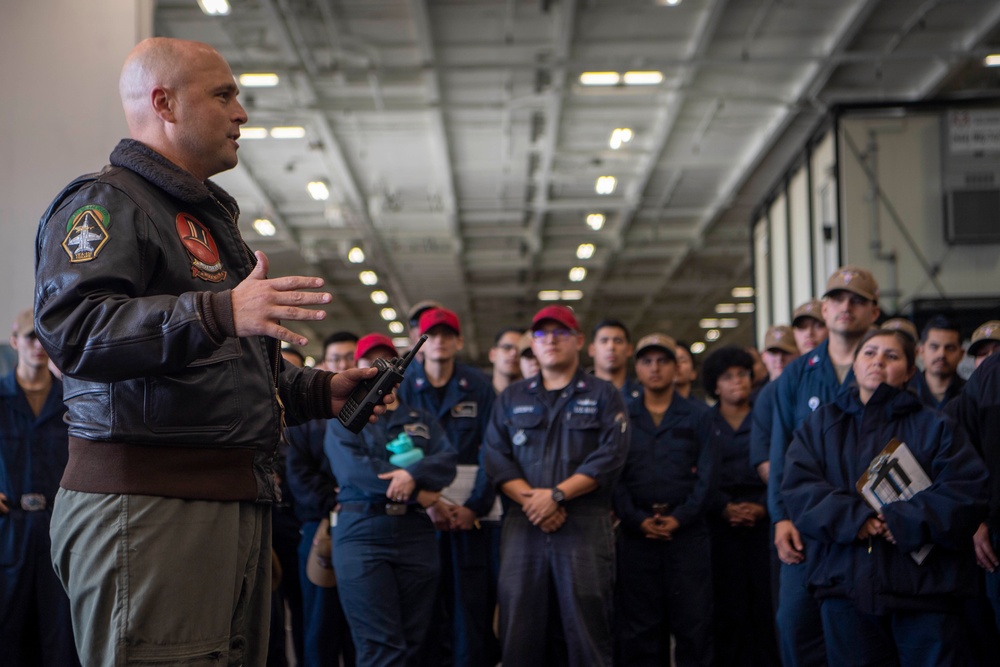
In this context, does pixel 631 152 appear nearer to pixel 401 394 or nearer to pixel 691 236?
pixel 691 236

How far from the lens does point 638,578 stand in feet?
18.0

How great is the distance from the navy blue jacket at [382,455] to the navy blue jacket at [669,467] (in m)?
1.04

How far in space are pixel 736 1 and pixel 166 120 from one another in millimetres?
9167

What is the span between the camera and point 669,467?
557cm

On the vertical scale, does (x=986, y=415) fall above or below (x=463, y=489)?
above

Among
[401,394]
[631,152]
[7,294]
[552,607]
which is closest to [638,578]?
[552,607]

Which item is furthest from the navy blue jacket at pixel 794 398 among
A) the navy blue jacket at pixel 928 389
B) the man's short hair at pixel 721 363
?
the man's short hair at pixel 721 363

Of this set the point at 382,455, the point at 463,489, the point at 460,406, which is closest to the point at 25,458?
the point at 382,455

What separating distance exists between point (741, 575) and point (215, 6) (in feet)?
22.8

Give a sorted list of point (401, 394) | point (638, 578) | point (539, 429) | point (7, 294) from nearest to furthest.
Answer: point (7, 294) < point (539, 429) < point (638, 578) < point (401, 394)

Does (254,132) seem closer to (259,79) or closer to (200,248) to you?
(259,79)

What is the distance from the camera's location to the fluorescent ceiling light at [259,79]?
11310 millimetres

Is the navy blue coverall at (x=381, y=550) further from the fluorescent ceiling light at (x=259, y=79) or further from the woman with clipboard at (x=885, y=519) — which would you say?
the fluorescent ceiling light at (x=259, y=79)

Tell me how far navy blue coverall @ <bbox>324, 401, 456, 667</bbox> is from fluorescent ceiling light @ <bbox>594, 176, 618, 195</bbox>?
10.8 metres
